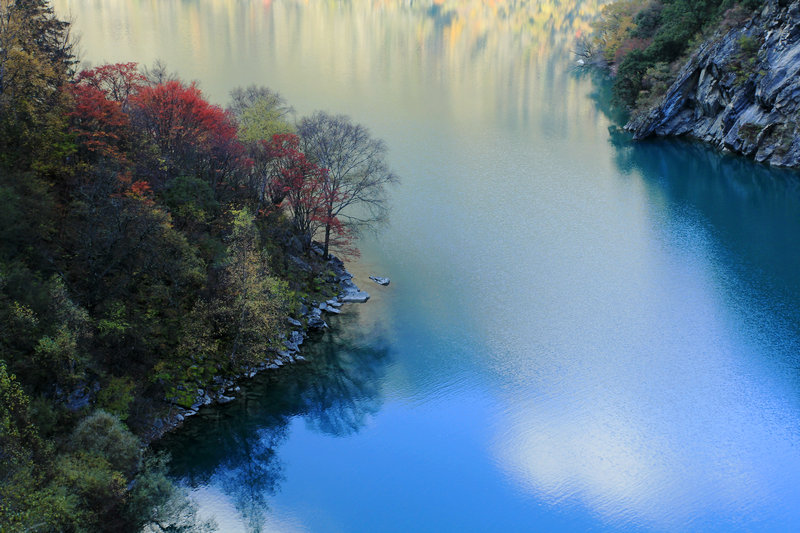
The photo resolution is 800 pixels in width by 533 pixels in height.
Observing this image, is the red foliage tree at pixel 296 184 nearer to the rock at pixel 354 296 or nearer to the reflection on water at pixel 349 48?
the rock at pixel 354 296

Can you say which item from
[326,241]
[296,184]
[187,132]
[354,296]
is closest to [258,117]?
[187,132]

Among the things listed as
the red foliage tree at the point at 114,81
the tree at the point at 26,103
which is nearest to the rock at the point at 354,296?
the tree at the point at 26,103

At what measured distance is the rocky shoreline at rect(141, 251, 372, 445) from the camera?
26.0 meters

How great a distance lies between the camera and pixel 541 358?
32219 mm

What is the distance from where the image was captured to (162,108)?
116 feet

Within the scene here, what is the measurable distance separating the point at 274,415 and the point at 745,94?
52141 mm

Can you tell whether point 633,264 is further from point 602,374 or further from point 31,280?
point 31,280

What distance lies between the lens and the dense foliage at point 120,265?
20359 mm

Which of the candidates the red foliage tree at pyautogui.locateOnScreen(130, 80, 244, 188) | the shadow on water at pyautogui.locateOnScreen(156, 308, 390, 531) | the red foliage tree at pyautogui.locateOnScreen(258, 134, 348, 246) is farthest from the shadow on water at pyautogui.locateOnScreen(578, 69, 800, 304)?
the red foliage tree at pyautogui.locateOnScreen(130, 80, 244, 188)

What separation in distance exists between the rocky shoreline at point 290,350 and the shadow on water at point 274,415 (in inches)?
12.8

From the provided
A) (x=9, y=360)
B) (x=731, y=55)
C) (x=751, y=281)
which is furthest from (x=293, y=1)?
(x=9, y=360)

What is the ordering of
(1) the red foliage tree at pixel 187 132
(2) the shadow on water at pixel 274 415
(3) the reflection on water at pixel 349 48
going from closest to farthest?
(2) the shadow on water at pixel 274 415 < (1) the red foliage tree at pixel 187 132 < (3) the reflection on water at pixel 349 48

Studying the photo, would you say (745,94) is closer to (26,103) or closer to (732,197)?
(732,197)

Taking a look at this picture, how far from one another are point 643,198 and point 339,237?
25.6 meters
